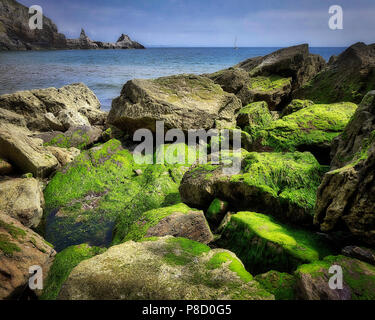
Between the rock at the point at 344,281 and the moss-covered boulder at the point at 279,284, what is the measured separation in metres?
0.12

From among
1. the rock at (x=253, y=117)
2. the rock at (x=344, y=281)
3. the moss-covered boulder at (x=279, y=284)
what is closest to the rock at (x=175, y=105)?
the rock at (x=253, y=117)

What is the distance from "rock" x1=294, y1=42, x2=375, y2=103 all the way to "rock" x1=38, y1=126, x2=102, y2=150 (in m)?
8.85

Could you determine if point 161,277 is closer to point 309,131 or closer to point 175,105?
point 309,131

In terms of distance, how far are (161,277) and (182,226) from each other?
147cm

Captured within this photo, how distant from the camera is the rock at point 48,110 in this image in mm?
10430

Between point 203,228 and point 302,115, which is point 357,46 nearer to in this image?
point 302,115

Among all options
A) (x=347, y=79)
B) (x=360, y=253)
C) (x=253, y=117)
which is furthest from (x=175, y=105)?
(x=360, y=253)

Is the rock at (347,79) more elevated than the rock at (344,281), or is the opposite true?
the rock at (347,79)

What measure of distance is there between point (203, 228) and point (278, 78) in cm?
1072

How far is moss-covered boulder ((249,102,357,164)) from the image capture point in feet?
18.8

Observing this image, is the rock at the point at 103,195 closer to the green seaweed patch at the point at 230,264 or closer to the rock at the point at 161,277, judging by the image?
the rock at the point at 161,277

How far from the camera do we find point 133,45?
13588cm

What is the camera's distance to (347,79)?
28.8ft
